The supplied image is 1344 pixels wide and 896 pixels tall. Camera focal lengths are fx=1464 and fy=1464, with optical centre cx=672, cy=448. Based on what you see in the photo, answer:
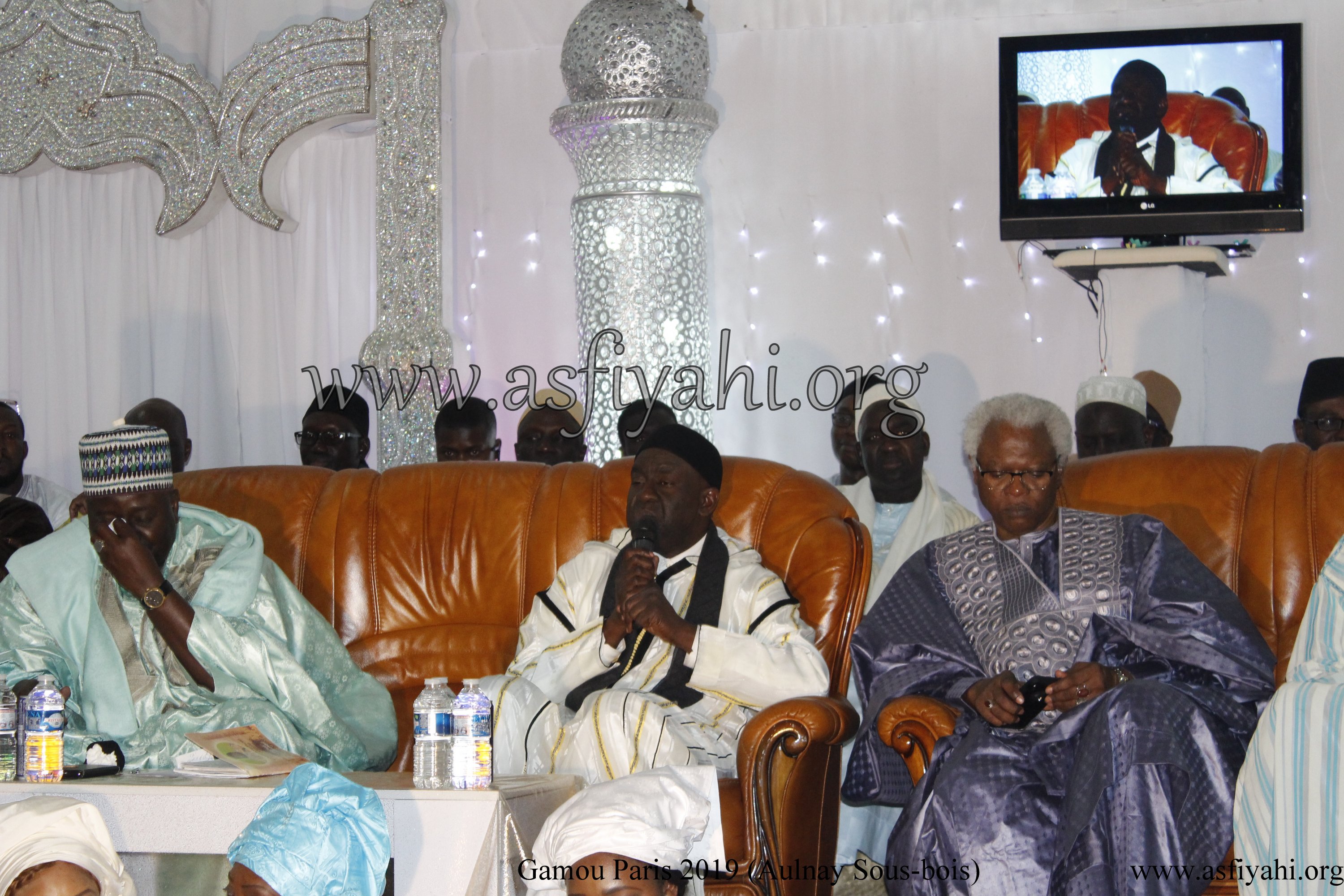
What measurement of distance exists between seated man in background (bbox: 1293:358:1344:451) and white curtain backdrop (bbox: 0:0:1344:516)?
46.7 inches

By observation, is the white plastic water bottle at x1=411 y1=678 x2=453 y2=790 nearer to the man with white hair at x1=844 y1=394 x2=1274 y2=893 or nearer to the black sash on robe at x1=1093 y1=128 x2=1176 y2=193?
the man with white hair at x1=844 y1=394 x2=1274 y2=893

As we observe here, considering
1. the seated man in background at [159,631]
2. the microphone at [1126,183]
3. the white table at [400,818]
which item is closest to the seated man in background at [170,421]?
the seated man in background at [159,631]

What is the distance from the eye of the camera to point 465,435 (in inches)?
218

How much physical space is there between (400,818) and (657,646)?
1.34m

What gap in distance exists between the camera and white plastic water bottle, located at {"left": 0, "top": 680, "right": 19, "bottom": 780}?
296 cm

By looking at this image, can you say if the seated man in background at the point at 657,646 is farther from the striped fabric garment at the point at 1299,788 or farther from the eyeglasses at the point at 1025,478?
the striped fabric garment at the point at 1299,788

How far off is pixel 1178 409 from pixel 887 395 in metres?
1.54

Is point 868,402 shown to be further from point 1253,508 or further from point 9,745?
point 9,745

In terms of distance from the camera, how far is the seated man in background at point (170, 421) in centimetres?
530

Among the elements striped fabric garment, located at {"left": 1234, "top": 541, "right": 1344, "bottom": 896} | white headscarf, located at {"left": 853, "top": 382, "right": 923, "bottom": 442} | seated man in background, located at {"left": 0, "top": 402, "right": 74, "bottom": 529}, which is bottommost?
striped fabric garment, located at {"left": 1234, "top": 541, "right": 1344, "bottom": 896}

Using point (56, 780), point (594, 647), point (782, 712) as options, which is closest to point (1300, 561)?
point (782, 712)

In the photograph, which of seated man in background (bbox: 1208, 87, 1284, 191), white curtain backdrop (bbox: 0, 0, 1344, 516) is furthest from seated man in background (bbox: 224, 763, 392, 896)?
seated man in background (bbox: 1208, 87, 1284, 191)

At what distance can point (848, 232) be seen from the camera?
659 cm

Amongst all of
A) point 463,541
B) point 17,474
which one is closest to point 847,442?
point 463,541
